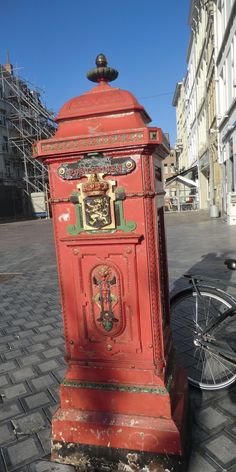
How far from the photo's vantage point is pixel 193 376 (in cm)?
314

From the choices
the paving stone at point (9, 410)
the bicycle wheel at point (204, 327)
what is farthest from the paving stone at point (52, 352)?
the bicycle wheel at point (204, 327)

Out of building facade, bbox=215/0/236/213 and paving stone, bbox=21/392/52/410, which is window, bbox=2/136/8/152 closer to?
building facade, bbox=215/0/236/213

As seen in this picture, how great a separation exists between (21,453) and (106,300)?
1.18 meters

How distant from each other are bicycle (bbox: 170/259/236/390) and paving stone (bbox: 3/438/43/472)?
1300 millimetres

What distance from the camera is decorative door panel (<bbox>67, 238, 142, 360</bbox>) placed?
7.32 ft

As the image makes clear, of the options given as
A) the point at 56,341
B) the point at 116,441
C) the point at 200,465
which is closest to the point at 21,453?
the point at 116,441

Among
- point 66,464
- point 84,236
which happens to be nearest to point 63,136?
point 84,236

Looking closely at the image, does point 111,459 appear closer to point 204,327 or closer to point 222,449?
point 222,449

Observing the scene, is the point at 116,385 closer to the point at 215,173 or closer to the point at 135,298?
the point at 135,298

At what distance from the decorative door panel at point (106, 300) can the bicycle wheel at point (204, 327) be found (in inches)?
29.1

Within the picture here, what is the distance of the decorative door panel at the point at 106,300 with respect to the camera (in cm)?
223

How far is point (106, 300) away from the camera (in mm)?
2297

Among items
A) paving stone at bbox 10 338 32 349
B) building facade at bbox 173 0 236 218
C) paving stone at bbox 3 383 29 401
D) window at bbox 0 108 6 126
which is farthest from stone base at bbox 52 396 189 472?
window at bbox 0 108 6 126

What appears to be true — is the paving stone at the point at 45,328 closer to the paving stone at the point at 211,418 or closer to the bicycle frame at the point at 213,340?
the bicycle frame at the point at 213,340
